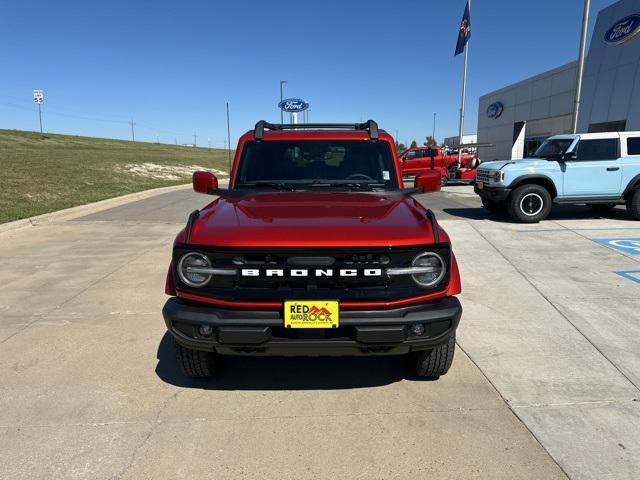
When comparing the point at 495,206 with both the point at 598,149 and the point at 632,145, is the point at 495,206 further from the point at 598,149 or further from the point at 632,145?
the point at 632,145

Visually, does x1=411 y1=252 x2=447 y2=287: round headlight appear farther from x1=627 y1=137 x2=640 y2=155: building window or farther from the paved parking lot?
x1=627 y1=137 x2=640 y2=155: building window

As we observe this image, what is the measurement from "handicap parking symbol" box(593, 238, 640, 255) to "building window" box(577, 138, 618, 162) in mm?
2373

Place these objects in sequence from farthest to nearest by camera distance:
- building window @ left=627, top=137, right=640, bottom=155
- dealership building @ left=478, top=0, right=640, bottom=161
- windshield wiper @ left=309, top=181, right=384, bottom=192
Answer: dealership building @ left=478, top=0, right=640, bottom=161
building window @ left=627, top=137, right=640, bottom=155
windshield wiper @ left=309, top=181, right=384, bottom=192

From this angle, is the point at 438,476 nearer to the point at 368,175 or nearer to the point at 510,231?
the point at 368,175

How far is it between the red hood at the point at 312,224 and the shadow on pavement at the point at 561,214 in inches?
308

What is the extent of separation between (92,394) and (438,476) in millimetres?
2333

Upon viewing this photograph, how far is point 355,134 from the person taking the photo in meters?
4.11

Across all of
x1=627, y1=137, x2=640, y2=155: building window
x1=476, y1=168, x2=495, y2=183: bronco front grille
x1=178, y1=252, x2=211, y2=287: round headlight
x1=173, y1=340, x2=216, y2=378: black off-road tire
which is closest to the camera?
x1=178, y1=252, x2=211, y2=287: round headlight

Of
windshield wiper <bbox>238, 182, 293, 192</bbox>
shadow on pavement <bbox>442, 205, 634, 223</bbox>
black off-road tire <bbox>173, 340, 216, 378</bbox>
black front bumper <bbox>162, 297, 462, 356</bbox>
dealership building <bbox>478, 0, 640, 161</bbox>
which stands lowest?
black off-road tire <bbox>173, 340, 216, 378</bbox>

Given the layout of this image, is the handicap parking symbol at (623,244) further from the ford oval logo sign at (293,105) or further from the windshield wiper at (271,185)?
the ford oval logo sign at (293,105)

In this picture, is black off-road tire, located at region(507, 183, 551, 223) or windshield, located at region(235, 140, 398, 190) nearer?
windshield, located at region(235, 140, 398, 190)

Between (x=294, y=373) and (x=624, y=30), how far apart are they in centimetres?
2037

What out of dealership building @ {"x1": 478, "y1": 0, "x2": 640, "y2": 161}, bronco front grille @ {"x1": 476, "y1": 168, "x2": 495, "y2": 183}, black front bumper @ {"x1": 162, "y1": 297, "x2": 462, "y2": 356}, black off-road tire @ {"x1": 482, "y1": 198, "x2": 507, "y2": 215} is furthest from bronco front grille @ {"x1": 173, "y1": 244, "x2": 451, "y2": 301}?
dealership building @ {"x1": 478, "y1": 0, "x2": 640, "y2": 161}

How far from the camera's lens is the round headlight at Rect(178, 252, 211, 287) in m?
2.64
